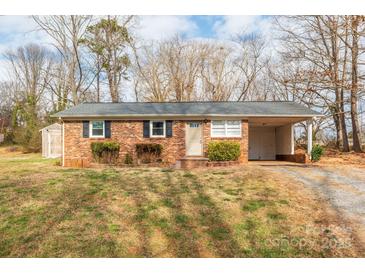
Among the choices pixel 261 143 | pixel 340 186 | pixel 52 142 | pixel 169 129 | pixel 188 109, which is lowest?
pixel 340 186

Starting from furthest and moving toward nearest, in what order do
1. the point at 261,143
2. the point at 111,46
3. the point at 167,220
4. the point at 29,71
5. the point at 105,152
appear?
the point at 29,71 → the point at 111,46 → the point at 261,143 → the point at 105,152 → the point at 167,220

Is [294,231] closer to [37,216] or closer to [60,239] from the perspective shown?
[60,239]

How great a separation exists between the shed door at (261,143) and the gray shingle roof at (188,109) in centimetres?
201

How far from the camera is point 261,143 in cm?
1703

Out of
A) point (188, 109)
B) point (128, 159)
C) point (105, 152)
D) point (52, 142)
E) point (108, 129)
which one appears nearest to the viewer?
point (105, 152)

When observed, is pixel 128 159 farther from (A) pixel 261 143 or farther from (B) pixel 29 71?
(B) pixel 29 71

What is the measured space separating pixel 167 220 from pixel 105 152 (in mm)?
8490

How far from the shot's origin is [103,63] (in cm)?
2738

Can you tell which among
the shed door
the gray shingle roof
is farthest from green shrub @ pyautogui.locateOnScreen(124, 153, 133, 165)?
the shed door

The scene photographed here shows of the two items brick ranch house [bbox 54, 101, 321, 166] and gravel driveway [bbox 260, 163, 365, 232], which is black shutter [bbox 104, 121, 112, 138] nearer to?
brick ranch house [bbox 54, 101, 321, 166]

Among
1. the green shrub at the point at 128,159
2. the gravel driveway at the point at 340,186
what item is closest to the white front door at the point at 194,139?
the green shrub at the point at 128,159

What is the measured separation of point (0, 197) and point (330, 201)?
8301 mm

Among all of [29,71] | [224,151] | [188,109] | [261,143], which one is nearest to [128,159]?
[188,109]
